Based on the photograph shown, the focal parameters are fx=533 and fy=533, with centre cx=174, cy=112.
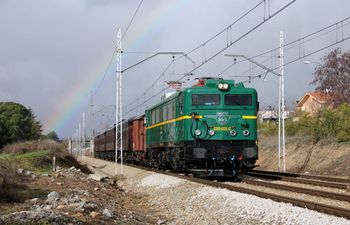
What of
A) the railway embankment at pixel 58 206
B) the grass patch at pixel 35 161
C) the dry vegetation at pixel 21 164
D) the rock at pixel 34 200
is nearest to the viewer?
the railway embankment at pixel 58 206

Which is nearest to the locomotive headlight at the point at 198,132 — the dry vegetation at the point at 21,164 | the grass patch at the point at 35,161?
the dry vegetation at the point at 21,164

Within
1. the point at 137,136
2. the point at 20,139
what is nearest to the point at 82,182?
the point at 137,136

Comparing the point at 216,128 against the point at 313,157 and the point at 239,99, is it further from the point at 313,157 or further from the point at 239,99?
the point at 313,157

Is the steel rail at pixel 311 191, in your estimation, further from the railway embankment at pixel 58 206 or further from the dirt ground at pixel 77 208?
the railway embankment at pixel 58 206

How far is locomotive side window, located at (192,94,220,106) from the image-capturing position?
74.1 feet

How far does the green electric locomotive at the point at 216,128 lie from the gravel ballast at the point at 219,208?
133cm

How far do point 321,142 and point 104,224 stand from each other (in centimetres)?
2828

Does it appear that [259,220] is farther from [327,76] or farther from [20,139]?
[20,139]

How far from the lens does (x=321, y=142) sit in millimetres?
38656

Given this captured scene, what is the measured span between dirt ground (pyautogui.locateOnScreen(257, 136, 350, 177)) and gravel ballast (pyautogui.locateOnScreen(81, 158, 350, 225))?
12709mm

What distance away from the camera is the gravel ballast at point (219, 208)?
12.2 metres

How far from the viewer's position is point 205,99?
74.6 feet

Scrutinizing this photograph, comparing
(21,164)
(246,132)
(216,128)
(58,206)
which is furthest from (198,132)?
(21,164)

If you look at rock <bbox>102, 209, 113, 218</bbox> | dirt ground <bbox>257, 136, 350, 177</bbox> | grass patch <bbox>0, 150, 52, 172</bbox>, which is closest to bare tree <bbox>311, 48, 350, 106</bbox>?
dirt ground <bbox>257, 136, 350, 177</bbox>
